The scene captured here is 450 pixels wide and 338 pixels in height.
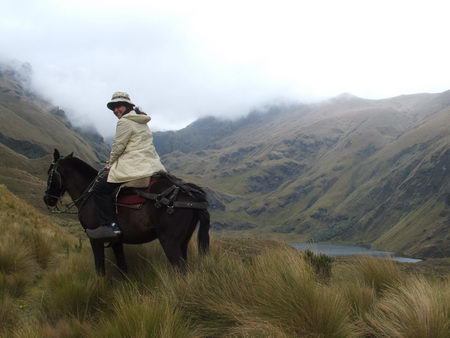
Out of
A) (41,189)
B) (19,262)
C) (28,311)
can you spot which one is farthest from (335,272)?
(41,189)

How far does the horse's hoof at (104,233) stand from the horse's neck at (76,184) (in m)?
1.49

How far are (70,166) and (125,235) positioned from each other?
2.54 metres

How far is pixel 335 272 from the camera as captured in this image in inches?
346

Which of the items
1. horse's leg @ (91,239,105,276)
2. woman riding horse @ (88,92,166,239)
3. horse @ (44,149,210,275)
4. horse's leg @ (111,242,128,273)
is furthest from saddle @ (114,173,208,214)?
horse's leg @ (111,242,128,273)

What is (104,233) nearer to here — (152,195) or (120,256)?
(120,256)

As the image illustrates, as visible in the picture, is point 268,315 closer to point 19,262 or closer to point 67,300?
point 67,300

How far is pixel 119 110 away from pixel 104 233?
99.4 inches

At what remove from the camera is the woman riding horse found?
723cm

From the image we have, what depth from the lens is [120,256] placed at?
26.0ft

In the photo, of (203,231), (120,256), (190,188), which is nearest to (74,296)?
(120,256)

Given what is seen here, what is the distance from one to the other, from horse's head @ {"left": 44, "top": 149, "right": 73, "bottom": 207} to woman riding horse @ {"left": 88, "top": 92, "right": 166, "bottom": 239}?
151cm

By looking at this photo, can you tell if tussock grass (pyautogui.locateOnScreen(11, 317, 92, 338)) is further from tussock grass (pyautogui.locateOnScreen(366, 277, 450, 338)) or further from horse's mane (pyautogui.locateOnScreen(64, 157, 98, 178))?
horse's mane (pyautogui.locateOnScreen(64, 157, 98, 178))

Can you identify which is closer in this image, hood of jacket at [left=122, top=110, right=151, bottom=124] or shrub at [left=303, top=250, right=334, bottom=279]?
hood of jacket at [left=122, top=110, right=151, bottom=124]

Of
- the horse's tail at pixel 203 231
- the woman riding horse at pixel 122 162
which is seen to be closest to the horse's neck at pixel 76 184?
the woman riding horse at pixel 122 162
